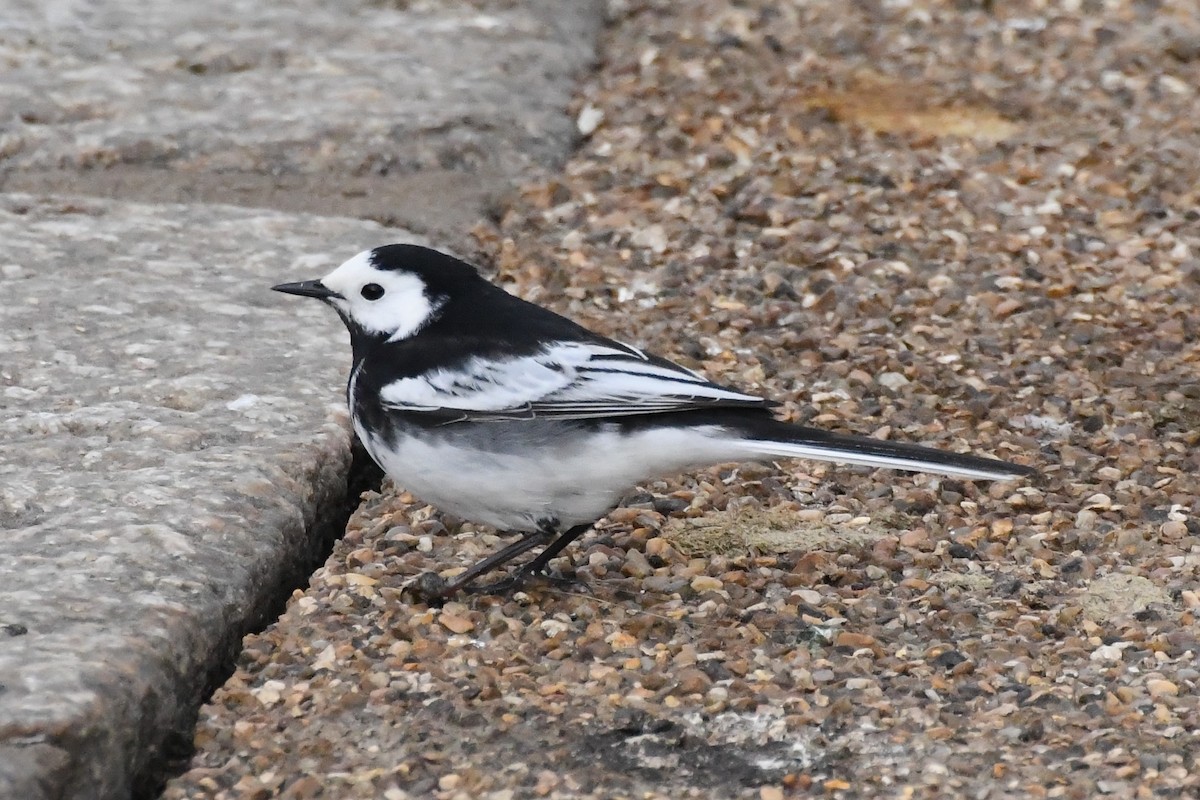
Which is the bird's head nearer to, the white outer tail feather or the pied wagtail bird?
the pied wagtail bird

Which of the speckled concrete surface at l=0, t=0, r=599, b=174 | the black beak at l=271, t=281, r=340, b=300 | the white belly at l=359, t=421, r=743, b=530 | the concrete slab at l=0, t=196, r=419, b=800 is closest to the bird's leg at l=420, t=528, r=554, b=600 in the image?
the white belly at l=359, t=421, r=743, b=530

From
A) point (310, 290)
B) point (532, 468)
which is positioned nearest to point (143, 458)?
point (310, 290)

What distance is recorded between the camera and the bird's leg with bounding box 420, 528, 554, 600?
3.55 meters

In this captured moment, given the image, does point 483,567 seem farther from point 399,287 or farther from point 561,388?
point 399,287

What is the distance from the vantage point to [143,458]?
3.69 meters

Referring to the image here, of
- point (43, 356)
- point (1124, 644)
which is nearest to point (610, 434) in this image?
point (1124, 644)

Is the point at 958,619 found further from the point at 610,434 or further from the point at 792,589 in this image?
the point at 610,434

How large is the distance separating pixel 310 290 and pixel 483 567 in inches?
31.7

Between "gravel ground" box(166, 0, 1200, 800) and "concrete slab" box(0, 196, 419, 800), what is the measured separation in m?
0.15

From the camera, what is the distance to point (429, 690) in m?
3.13

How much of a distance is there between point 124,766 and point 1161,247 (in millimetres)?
3424

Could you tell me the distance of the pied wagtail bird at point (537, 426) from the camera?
351 cm

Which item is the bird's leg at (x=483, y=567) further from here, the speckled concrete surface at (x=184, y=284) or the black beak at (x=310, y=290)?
the black beak at (x=310, y=290)

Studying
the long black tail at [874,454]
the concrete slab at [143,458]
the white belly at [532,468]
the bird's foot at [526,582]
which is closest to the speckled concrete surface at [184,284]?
the concrete slab at [143,458]
